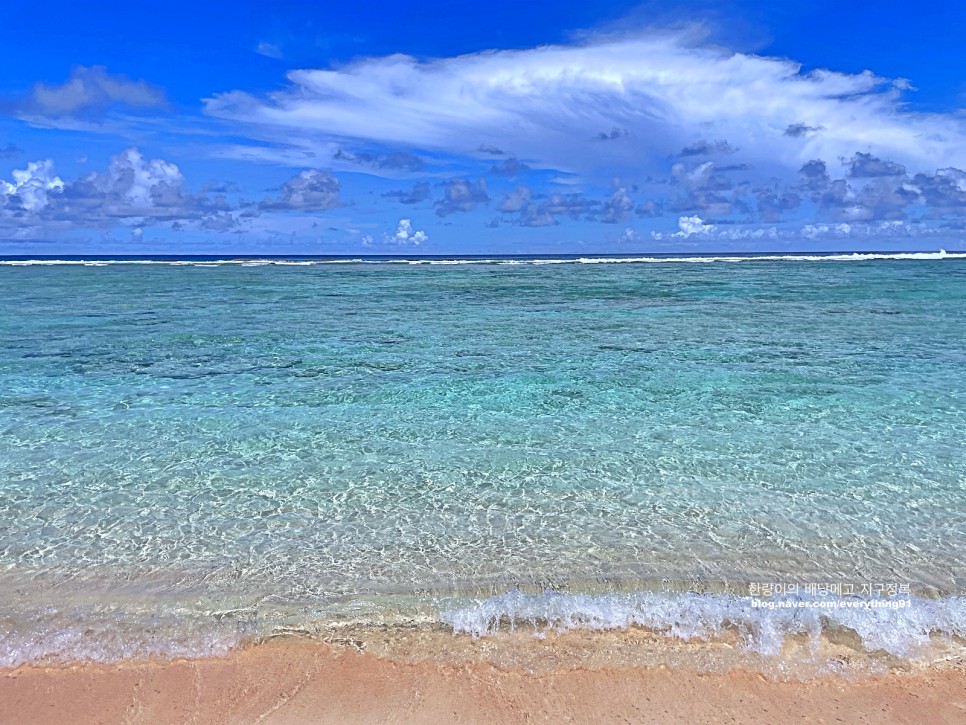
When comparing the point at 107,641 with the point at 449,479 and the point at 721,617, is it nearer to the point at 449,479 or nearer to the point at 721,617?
the point at 449,479

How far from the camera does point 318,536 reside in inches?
226

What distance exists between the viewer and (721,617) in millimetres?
4602

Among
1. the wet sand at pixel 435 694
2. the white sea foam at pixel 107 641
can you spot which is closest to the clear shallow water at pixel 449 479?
the white sea foam at pixel 107 641

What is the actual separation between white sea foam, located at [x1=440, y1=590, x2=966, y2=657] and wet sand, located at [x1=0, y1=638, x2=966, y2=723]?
A: 34 cm

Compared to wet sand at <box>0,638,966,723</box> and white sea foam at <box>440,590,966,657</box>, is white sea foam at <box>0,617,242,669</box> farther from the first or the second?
white sea foam at <box>440,590,966,657</box>

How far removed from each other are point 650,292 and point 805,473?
1076 inches

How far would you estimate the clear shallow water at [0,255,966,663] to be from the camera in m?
4.96

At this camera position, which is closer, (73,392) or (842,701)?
(842,701)

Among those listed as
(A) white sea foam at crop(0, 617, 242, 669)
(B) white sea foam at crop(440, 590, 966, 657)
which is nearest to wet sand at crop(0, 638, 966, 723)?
(A) white sea foam at crop(0, 617, 242, 669)

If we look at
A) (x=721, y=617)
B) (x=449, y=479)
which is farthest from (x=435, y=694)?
(x=449, y=479)

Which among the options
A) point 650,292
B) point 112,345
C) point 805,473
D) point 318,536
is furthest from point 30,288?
point 805,473

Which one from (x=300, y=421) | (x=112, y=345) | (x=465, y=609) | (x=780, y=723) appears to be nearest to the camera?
(x=780, y=723)

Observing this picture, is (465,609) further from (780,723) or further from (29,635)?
(29,635)

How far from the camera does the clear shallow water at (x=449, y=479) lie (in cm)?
496
